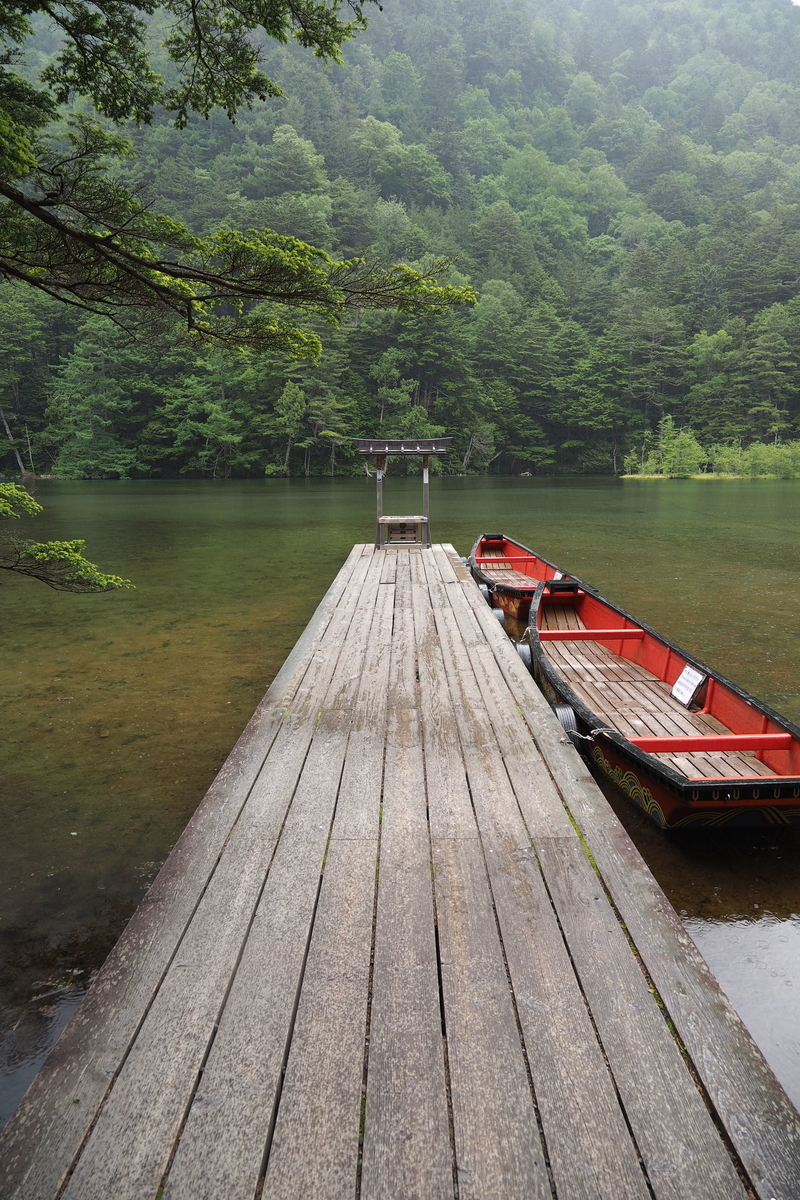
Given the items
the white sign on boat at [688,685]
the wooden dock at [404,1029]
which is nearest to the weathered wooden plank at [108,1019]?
the wooden dock at [404,1029]

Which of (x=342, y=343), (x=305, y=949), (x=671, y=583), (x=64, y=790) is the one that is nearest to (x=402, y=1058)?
(x=305, y=949)

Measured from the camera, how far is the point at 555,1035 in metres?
1.70

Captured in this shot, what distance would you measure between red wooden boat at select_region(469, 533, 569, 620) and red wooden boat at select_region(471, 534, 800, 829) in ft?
3.26

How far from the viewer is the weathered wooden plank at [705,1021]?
4.72ft

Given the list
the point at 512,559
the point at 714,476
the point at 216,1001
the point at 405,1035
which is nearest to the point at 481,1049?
the point at 405,1035

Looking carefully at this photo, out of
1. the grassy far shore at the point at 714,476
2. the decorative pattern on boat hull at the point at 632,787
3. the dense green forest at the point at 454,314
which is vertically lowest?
the decorative pattern on boat hull at the point at 632,787

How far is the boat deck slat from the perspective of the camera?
4.14 m

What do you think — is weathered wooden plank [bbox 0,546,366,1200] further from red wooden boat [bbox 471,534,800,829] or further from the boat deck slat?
the boat deck slat

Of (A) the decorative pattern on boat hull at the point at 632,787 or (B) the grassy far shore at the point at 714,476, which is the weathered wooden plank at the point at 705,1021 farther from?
(B) the grassy far shore at the point at 714,476

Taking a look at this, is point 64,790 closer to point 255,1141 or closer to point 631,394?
point 255,1141

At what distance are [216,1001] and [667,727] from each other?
3.72 m

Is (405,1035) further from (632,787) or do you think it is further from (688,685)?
(688,685)

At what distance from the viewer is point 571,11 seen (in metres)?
141

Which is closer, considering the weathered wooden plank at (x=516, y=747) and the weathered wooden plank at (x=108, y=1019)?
the weathered wooden plank at (x=108, y=1019)
